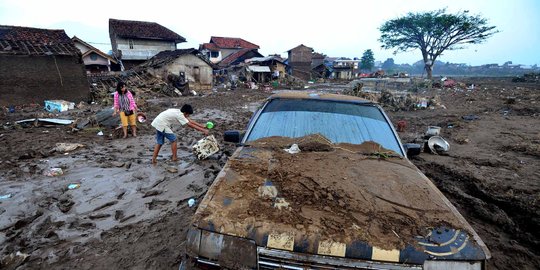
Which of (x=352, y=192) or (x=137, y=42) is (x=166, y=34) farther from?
(x=352, y=192)

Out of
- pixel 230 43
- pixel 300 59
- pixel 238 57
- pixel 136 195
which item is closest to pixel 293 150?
pixel 136 195

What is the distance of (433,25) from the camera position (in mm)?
32281

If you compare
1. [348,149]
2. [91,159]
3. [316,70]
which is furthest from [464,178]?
[316,70]

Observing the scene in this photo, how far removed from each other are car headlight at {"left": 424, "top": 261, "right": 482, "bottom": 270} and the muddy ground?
1647 mm

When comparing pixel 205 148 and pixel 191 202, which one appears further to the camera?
pixel 205 148

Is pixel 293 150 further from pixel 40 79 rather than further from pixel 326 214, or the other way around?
pixel 40 79

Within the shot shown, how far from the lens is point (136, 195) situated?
415 centimetres

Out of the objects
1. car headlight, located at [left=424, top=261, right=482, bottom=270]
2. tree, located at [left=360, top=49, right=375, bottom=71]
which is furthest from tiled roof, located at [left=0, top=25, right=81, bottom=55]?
tree, located at [left=360, top=49, right=375, bottom=71]

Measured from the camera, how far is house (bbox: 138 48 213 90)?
76.2 feet

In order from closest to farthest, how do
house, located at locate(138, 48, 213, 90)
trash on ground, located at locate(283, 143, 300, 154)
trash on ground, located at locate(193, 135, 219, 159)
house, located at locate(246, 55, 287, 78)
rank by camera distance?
1. trash on ground, located at locate(283, 143, 300, 154)
2. trash on ground, located at locate(193, 135, 219, 159)
3. house, located at locate(138, 48, 213, 90)
4. house, located at locate(246, 55, 287, 78)

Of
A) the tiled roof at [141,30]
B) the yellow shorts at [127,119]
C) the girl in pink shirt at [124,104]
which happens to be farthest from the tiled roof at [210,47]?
the girl in pink shirt at [124,104]

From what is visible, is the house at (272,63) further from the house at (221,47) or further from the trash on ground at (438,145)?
the trash on ground at (438,145)

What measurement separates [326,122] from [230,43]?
→ 4527 cm

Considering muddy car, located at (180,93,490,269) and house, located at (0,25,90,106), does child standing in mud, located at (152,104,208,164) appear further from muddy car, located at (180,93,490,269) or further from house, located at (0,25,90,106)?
house, located at (0,25,90,106)
